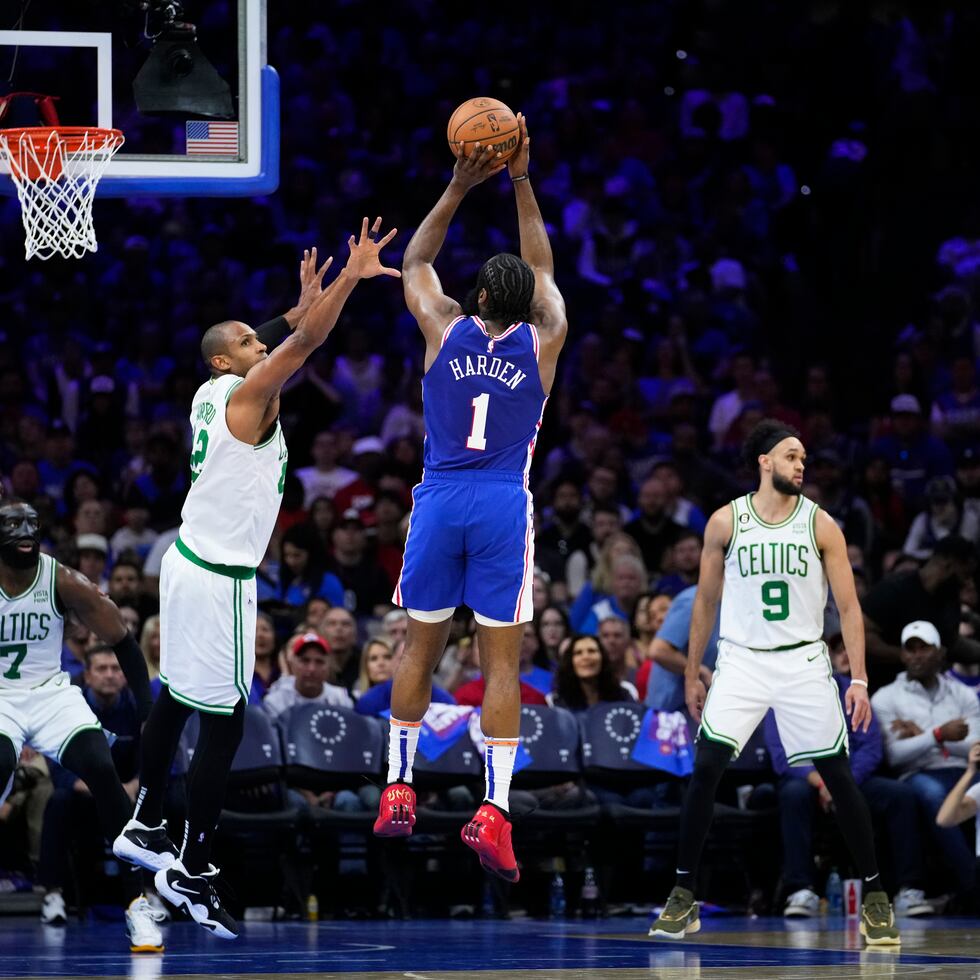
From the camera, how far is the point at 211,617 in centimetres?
848

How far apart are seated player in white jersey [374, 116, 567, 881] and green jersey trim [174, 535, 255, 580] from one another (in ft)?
2.94

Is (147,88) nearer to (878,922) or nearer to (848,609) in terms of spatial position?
(848,609)

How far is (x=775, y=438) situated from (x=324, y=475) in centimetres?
670

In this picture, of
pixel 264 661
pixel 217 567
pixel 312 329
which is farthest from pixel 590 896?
pixel 312 329

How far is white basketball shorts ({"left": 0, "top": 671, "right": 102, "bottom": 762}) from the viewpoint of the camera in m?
9.29

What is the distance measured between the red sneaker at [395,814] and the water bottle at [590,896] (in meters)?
3.92

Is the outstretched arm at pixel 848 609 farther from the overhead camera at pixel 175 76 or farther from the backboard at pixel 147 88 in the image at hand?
the overhead camera at pixel 175 76

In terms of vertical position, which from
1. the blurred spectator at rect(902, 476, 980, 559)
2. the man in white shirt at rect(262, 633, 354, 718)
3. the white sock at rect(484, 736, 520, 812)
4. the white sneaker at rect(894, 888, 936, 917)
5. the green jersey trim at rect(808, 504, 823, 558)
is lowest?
the white sneaker at rect(894, 888, 936, 917)

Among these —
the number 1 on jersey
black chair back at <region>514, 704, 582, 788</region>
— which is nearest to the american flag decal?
the number 1 on jersey

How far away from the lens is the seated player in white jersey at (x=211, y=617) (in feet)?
27.7

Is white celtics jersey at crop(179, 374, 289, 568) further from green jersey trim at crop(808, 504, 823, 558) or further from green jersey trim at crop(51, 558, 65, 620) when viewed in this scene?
green jersey trim at crop(808, 504, 823, 558)

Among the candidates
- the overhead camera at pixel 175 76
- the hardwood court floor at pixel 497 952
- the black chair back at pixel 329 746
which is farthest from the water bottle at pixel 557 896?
the overhead camera at pixel 175 76

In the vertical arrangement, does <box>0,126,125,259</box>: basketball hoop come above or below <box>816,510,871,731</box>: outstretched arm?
above

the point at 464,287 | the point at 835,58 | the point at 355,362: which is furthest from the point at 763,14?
the point at 355,362
